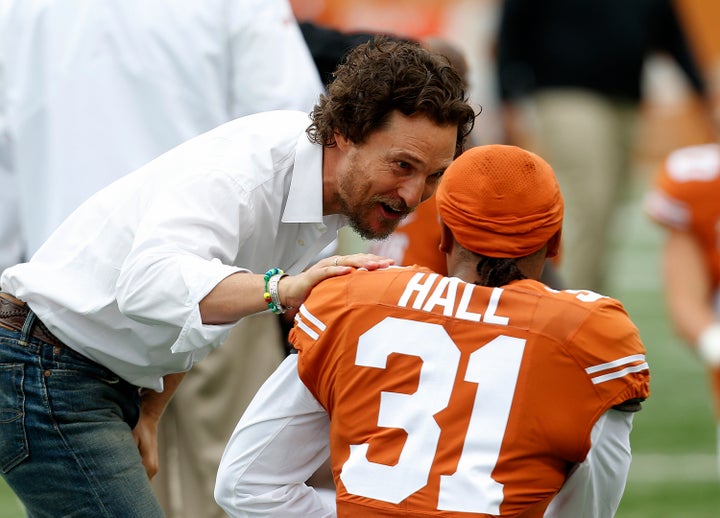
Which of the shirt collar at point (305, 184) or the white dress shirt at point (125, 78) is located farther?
the white dress shirt at point (125, 78)

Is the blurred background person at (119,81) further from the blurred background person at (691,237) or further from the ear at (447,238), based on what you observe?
the blurred background person at (691,237)

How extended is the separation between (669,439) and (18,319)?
5.12 metres

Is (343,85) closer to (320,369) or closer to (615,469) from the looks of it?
(320,369)

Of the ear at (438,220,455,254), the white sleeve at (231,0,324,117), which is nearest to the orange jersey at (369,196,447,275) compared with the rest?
the white sleeve at (231,0,324,117)

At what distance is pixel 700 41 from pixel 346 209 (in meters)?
15.3

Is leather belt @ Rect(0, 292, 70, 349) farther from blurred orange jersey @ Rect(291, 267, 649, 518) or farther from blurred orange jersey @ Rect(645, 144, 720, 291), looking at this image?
blurred orange jersey @ Rect(645, 144, 720, 291)

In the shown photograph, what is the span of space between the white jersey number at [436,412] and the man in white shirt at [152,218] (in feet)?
1.33

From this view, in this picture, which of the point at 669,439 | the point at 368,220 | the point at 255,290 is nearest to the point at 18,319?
the point at 255,290

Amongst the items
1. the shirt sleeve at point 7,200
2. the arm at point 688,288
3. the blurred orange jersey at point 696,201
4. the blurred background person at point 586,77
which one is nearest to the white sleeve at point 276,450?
the shirt sleeve at point 7,200

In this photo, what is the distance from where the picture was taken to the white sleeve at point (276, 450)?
10.1 feet

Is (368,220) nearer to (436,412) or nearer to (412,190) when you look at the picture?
(412,190)

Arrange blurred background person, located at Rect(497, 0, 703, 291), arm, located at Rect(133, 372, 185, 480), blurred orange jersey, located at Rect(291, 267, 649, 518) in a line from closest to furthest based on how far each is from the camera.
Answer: blurred orange jersey, located at Rect(291, 267, 649, 518) → arm, located at Rect(133, 372, 185, 480) → blurred background person, located at Rect(497, 0, 703, 291)

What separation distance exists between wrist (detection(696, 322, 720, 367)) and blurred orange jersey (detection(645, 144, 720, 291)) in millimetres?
416

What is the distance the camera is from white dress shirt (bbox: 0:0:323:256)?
447 cm
